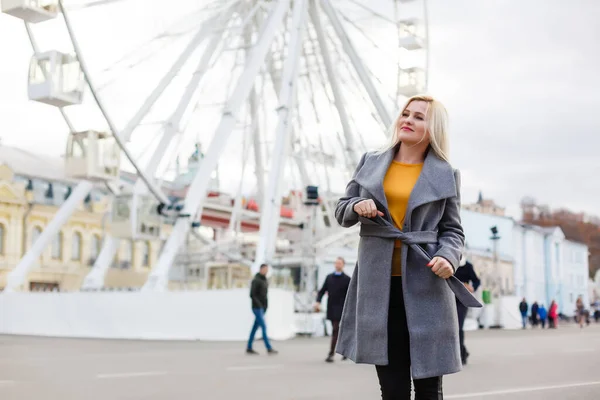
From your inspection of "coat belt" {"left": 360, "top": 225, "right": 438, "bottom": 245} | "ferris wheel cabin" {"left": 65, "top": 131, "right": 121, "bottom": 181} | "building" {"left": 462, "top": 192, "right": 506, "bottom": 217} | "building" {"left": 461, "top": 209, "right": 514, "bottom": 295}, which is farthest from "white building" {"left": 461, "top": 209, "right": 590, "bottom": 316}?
"coat belt" {"left": 360, "top": 225, "right": 438, "bottom": 245}

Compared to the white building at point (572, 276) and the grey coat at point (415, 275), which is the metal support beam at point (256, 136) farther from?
the white building at point (572, 276)

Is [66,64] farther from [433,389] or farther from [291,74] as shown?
[433,389]

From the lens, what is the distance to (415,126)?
4336mm

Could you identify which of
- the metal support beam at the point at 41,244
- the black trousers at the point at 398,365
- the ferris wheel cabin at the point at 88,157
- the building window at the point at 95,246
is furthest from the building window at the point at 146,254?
the black trousers at the point at 398,365

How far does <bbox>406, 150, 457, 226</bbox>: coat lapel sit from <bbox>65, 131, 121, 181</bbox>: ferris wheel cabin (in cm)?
1818

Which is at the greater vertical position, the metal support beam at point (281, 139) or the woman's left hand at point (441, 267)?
the metal support beam at point (281, 139)

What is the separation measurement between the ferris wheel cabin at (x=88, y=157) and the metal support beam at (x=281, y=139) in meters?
5.62

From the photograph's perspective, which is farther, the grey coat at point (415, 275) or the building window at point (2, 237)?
the building window at point (2, 237)

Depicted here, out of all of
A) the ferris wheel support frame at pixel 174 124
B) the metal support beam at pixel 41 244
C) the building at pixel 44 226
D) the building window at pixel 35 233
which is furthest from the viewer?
the building window at pixel 35 233

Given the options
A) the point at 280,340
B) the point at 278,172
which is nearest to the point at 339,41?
the point at 278,172

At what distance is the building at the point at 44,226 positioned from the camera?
163ft

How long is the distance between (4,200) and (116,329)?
27.5 m

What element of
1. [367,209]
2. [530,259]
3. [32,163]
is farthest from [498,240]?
[367,209]

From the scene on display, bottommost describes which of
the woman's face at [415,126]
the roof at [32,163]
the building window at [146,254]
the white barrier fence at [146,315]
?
the white barrier fence at [146,315]
